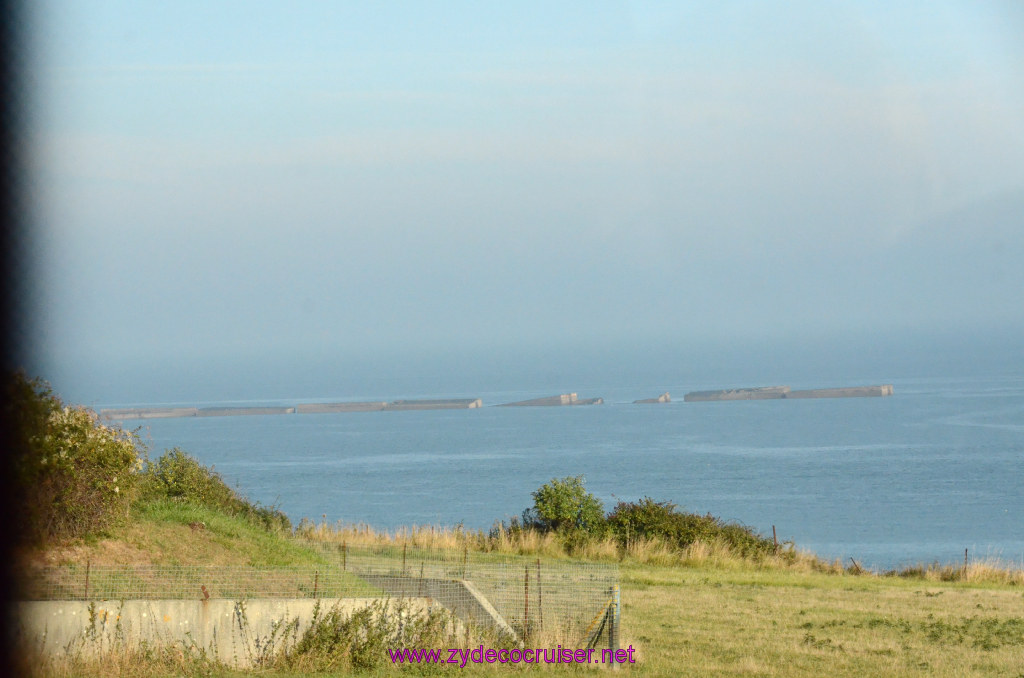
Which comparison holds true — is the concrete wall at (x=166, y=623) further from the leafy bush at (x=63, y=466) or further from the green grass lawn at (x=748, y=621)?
the leafy bush at (x=63, y=466)

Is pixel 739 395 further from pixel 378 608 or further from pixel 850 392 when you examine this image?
pixel 378 608

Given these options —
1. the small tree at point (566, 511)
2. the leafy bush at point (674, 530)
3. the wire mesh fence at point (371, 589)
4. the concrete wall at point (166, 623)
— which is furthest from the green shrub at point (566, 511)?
the concrete wall at point (166, 623)

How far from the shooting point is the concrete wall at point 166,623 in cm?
1005

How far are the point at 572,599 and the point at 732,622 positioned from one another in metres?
3.25

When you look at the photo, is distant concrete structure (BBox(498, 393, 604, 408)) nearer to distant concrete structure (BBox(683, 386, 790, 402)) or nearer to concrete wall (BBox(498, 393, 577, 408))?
concrete wall (BBox(498, 393, 577, 408))

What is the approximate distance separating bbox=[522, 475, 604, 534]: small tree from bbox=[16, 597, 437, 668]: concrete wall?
15.7 metres

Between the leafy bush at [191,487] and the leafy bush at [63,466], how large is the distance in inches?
115

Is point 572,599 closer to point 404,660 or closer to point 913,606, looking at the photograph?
point 404,660

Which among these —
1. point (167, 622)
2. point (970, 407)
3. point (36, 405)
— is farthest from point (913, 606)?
point (970, 407)

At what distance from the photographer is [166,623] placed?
10516mm

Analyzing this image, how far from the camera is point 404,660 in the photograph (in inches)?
436

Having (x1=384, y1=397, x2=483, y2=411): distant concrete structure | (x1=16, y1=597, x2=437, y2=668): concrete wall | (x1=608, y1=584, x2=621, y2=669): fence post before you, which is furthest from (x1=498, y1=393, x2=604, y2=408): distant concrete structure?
(x1=16, y1=597, x2=437, y2=668): concrete wall

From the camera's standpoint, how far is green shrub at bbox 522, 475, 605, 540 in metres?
26.4

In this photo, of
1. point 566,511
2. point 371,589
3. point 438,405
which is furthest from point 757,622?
point 438,405
